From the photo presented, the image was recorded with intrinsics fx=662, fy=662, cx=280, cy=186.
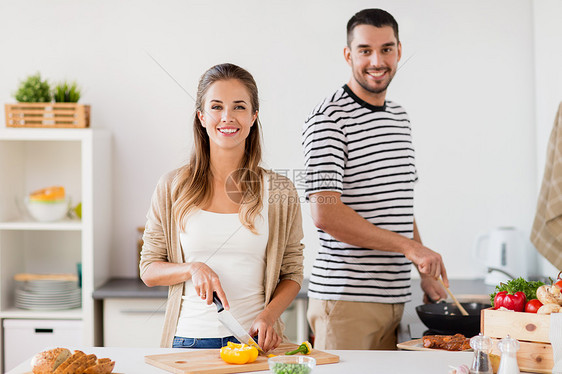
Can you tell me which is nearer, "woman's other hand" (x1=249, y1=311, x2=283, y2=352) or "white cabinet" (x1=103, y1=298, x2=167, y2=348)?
"woman's other hand" (x1=249, y1=311, x2=283, y2=352)

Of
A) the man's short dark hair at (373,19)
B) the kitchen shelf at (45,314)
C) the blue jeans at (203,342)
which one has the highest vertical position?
the man's short dark hair at (373,19)

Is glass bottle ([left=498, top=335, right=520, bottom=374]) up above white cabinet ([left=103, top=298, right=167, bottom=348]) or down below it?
above

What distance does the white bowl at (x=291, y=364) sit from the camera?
1.06 meters

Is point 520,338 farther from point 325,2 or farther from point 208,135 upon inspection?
point 325,2

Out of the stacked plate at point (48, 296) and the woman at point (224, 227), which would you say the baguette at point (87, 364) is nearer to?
the woman at point (224, 227)

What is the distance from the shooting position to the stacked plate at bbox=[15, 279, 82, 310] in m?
2.39

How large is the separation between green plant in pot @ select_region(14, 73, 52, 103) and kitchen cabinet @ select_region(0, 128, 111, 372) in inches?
4.9

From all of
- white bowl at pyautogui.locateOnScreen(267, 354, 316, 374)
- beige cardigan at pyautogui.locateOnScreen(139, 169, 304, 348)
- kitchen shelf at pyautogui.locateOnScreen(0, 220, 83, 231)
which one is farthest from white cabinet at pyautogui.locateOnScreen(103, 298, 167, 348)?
white bowl at pyautogui.locateOnScreen(267, 354, 316, 374)

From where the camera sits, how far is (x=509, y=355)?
1.11 m

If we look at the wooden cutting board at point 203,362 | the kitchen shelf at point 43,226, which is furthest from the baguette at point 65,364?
the kitchen shelf at point 43,226

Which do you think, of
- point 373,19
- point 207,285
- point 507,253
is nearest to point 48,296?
point 207,285

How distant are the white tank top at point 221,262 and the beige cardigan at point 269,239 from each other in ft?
0.07

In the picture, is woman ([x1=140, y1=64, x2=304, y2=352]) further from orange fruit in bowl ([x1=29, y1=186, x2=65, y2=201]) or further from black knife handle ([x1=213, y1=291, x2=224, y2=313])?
orange fruit in bowl ([x1=29, y1=186, x2=65, y2=201])

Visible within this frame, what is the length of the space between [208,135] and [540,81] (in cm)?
150
